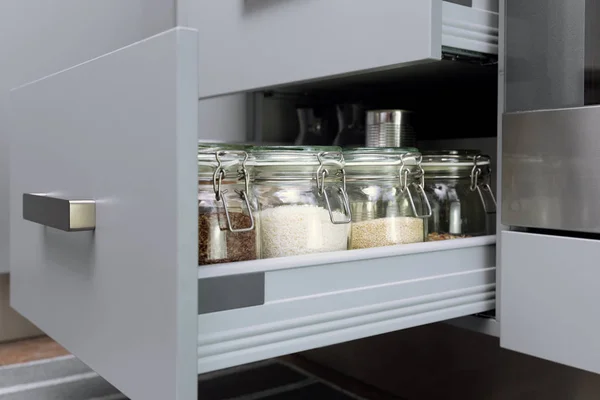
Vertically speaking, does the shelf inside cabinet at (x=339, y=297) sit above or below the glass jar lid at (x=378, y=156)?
below

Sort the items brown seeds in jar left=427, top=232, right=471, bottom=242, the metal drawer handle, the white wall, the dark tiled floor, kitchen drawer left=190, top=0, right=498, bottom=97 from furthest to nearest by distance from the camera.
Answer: the white wall → the dark tiled floor → brown seeds in jar left=427, top=232, right=471, bottom=242 → kitchen drawer left=190, top=0, right=498, bottom=97 → the metal drawer handle

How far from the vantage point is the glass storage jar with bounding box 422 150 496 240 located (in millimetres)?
801

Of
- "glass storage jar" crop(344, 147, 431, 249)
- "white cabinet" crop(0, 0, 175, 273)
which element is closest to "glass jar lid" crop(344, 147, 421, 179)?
"glass storage jar" crop(344, 147, 431, 249)

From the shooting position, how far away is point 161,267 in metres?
0.47

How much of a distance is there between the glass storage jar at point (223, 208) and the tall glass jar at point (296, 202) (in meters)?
0.02

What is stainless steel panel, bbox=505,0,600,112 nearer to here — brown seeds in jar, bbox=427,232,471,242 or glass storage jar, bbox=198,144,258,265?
brown seeds in jar, bbox=427,232,471,242

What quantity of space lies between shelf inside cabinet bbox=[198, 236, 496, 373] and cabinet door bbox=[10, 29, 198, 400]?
3 centimetres

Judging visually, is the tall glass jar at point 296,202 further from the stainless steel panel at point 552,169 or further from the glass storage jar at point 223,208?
the stainless steel panel at point 552,169

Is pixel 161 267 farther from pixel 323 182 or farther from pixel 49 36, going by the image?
pixel 49 36

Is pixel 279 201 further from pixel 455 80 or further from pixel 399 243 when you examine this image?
pixel 455 80

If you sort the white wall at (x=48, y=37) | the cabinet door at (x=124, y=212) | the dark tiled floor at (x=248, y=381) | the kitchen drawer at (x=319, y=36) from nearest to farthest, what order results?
the cabinet door at (x=124, y=212), the kitchen drawer at (x=319, y=36), the dark tiled floor at (x=248, y=381), the white wall at (x=48, y=37)

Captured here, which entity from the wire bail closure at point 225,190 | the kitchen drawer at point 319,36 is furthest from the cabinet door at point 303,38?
the wire bail closure at point 225,190

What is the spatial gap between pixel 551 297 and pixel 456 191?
0.19 m

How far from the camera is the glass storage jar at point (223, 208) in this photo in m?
0.57
